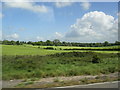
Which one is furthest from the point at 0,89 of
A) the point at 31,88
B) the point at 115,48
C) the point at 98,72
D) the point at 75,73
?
the point at 115,48

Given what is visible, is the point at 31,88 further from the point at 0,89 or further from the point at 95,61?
the point at 95,61

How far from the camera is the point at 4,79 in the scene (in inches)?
480

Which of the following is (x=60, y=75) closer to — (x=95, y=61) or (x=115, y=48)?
(x=95, y=61)

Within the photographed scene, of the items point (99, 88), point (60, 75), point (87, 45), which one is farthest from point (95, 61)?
point (87, 45)

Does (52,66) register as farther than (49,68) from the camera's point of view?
Yes

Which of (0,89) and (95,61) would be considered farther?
(95,61)

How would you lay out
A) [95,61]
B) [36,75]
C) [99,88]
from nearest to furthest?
[99,88] < [36,75] < [95,61]

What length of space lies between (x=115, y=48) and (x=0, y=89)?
4703cm

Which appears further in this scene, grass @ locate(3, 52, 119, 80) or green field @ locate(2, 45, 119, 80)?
green field @ locate(2, 45, 119, 80)

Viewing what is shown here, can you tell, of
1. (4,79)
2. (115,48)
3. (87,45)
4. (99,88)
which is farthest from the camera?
(87,45)

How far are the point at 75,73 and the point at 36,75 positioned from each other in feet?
9.19

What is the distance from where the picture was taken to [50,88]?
8.89 m

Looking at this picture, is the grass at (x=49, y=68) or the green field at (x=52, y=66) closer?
the grass at (x=49, y=68)

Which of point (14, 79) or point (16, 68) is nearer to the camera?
point (14, 79)
